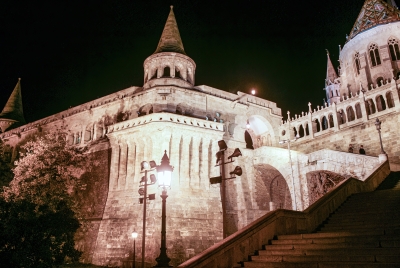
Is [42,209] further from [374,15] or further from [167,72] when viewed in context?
[374,15]

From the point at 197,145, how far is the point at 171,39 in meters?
9.65

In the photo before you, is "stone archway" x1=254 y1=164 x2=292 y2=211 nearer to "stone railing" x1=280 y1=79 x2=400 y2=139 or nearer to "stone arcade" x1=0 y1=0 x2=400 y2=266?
"stone arcade" x1=0 y1=0 x2=400 y2=266

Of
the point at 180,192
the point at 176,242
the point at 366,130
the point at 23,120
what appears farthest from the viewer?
the point at 23,120

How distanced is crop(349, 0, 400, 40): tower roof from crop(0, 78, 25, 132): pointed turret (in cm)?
4121

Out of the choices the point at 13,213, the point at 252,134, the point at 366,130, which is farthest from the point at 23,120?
the point at 366,130

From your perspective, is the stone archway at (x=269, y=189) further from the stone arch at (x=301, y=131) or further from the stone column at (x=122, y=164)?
the stone column at (x=122, y=164)

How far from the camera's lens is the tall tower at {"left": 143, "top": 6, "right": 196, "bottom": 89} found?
24.4 meters

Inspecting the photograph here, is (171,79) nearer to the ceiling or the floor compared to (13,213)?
nearer to the ceiling

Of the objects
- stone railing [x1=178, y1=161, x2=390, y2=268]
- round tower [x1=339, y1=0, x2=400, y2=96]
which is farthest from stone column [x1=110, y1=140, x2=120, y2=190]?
round tower [x1=339, y1=0, x2=400, y2=96]

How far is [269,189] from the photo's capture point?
26828 mm

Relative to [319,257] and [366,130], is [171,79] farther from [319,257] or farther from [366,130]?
A: [319,257]

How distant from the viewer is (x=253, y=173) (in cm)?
2588

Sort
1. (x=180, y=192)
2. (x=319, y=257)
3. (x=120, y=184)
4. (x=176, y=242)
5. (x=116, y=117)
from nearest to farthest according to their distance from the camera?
(x=319, y=257), (x=176, y=242), (x=180, y=192), (x=120, y=184), (x=116, y=117)

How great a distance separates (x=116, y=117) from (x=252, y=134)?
44.5ft
